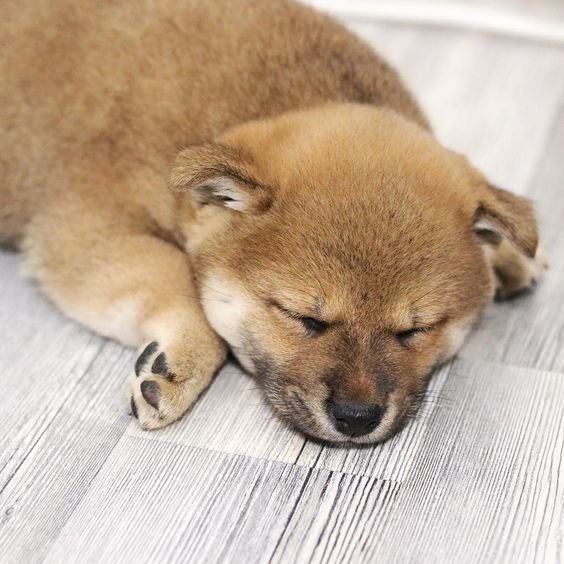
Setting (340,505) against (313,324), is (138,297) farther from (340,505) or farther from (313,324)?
(340,505)

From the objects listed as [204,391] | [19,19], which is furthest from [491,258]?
[19,19]

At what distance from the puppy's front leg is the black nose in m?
0.42

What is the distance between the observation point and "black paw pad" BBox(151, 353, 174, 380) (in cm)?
226

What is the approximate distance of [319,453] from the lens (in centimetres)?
221

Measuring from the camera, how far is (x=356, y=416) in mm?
2039

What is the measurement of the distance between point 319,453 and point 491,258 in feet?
2.51

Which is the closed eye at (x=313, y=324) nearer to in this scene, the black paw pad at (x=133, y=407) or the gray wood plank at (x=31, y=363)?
the black paw pad at (x=133, y=407)

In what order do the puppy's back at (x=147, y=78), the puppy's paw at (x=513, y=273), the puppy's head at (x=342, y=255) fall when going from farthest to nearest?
the puppy's paw at (x=513, y=273) → the puppy's back at (x=147, y=78) → the puppy's head at (x=342, y=255)

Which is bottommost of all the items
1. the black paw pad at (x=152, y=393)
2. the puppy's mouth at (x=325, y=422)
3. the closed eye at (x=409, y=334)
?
the black paw pad at (x=152, y=393)

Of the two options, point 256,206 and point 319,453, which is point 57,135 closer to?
point 256,206

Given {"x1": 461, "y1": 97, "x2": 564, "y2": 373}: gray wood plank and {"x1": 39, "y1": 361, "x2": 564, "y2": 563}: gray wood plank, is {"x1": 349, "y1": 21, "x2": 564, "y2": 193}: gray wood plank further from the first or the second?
{"x1": 39, "y1": 361, "x2": 564, "y2": 563}: gray wood plank

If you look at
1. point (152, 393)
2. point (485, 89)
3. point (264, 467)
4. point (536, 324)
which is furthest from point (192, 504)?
point (485, 89)

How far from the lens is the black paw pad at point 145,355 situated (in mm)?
2309

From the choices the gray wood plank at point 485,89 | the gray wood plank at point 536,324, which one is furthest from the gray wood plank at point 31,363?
the gray wood plank at point 485,89
